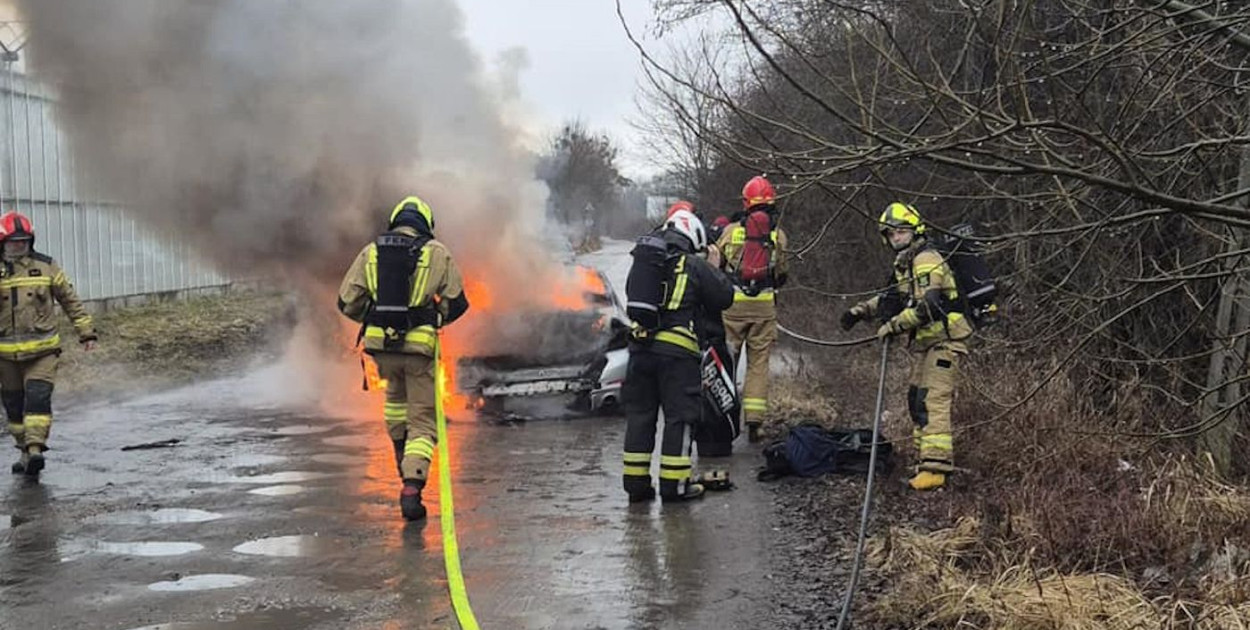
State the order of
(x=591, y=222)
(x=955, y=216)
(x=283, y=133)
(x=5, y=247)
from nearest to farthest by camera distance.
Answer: (x=5, y=247)
(x=283, y=133)
(x=955, y=216)
(x=591, y=222)

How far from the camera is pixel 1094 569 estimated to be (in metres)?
4.52

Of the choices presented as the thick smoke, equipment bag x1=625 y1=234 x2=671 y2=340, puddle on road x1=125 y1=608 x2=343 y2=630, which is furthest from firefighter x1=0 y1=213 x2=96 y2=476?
equipment bag x1=625 y1=234 x2=671 y2=340

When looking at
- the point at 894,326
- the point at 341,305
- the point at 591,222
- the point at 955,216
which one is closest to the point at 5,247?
the point at 341,305

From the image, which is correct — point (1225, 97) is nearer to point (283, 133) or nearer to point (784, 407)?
point (784, 407)

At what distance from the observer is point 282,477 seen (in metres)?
7.34

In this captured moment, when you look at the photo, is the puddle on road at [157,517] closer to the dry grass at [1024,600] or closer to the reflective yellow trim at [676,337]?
the reflective yellow trim at [676,337]

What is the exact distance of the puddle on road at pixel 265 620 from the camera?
14.6ft

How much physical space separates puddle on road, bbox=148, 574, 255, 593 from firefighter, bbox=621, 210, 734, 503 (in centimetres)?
236

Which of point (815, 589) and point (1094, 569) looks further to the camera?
point (815, 589)

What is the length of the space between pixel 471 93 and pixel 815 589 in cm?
698

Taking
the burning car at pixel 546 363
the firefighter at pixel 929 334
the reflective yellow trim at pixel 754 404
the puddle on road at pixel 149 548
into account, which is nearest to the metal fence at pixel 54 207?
the burning car at pixel 546 363

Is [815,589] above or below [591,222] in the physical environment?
below

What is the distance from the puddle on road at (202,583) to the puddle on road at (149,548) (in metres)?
0.50

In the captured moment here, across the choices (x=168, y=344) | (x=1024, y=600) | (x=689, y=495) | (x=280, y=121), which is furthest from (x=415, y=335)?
(x=168, y=344)
